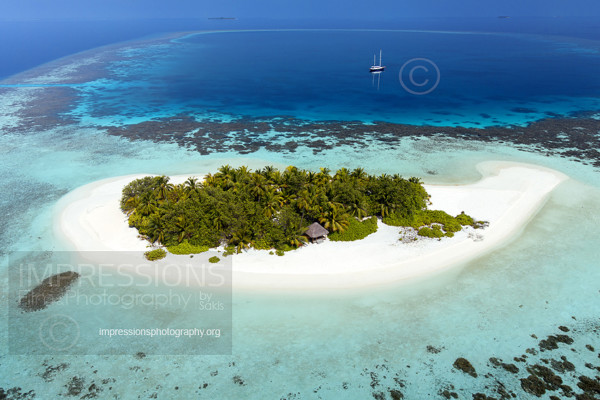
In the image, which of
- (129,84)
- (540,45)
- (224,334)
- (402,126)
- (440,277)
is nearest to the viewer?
(224,334)

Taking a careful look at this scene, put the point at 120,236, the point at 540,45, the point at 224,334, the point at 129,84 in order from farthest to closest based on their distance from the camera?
the point at 540,45, the point at 129,84, the point at 120,236, the point at 224,334

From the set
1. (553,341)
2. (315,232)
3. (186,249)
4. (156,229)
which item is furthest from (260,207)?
(553,341)

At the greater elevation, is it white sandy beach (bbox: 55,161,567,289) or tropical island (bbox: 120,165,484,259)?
tropical island (bbox: 120,165,484,259)

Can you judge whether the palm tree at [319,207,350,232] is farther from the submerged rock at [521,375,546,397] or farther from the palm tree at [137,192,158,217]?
the submerged rock at [521,375,546,397]

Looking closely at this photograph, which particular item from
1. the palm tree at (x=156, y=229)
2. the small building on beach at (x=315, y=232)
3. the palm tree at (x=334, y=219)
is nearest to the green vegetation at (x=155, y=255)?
the palm tree at (x=156, y=229)

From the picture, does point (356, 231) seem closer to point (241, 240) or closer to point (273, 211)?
point (273, 211)

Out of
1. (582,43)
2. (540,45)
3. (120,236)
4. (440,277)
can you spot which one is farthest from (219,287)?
(582,43)

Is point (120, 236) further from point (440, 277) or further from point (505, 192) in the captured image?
point (505, 192)

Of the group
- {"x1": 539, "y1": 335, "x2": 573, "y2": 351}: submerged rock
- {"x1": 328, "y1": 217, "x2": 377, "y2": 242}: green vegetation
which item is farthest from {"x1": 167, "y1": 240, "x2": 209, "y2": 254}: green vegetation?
{"x1": 539, "y1": 335, "x2": 573, "y2": 351}: submerged rock
